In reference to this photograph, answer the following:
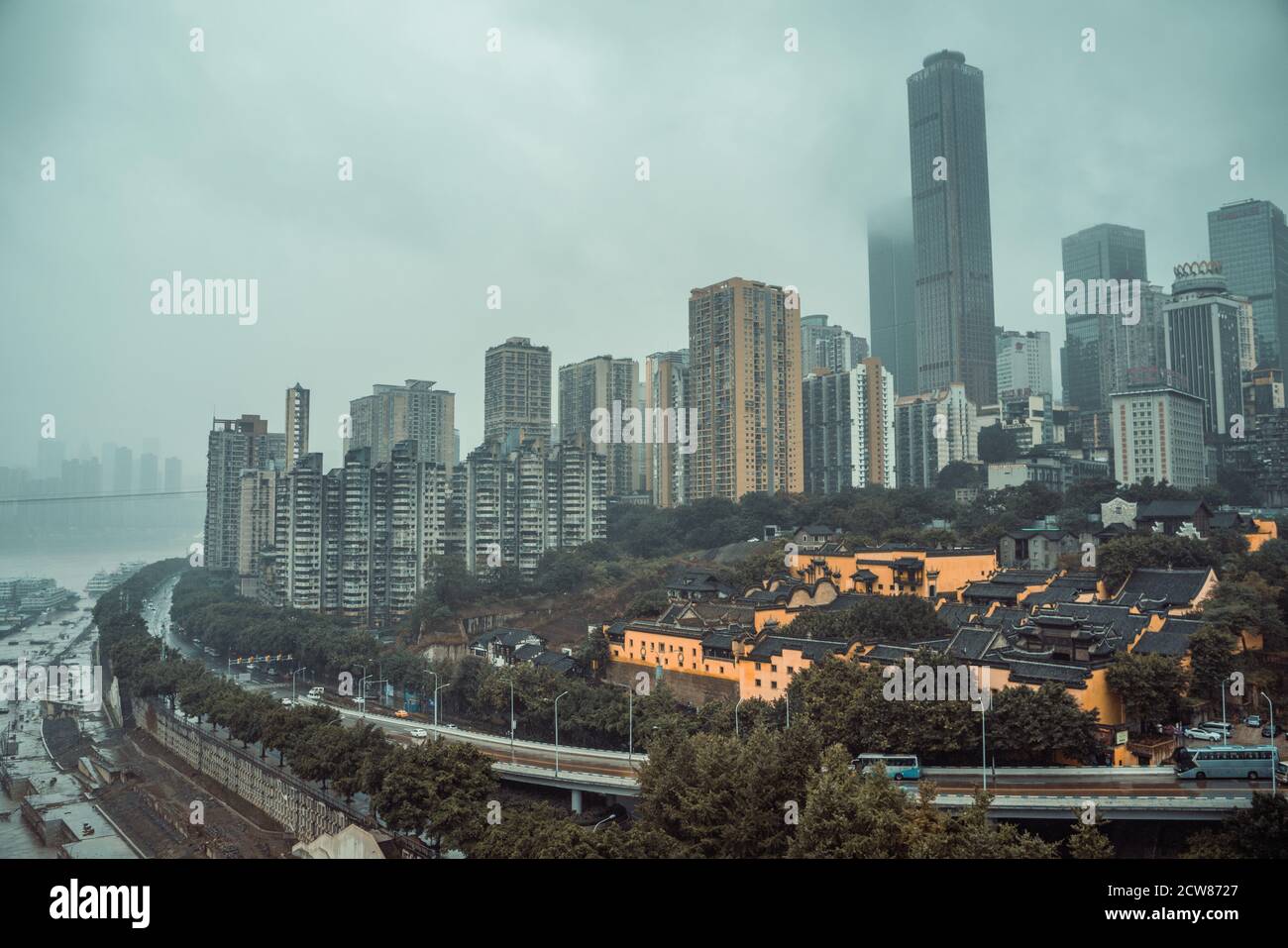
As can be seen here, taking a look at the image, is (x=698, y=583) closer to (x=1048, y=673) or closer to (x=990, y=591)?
(x=990, y=591)

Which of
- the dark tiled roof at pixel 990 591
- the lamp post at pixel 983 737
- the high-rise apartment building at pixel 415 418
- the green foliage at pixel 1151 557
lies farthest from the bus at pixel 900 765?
the high-rise apartment building at pixel 415 418

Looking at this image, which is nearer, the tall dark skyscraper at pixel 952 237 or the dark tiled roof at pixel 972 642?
the dark tiled roof at pixel 972 642

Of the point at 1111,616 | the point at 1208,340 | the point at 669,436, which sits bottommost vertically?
the point at 1111,616

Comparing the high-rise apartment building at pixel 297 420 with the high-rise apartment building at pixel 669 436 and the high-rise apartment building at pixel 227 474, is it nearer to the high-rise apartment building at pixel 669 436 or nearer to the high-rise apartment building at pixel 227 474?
the high-rise apartment building at pixel 227 474

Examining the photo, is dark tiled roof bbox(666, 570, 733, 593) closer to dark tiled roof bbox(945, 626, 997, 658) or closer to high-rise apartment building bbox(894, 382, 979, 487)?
Answer: dark tiled roof bbox(945, 626, 997, 658)

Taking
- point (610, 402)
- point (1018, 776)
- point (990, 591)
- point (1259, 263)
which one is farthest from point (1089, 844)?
point (610, 402)

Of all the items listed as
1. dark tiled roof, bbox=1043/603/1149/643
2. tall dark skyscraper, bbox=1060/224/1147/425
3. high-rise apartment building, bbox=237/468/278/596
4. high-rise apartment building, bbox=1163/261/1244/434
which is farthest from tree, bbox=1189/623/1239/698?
tall dark skyscraper, bbox=1060/224/1147/425

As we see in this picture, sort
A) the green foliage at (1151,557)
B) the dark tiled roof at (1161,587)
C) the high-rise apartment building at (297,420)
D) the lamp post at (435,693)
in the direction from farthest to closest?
1. the high-rise apartment building at (297,420)
2. the lamp post at (435,693)
3. the green foliage at (1151,557)
4. the dark tiled roof at (1161,587)
